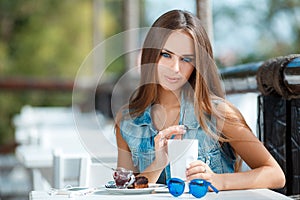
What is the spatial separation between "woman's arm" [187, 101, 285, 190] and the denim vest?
0.06 metres

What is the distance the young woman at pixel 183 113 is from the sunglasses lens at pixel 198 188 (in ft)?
0.63

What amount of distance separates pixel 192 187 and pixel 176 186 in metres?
0.05

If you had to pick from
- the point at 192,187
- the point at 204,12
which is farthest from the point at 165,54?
the point at 204,12

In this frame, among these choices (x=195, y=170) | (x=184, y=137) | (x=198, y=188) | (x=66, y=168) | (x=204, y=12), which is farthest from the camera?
(x=204, y=12)

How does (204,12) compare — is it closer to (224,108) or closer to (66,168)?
(66,168)

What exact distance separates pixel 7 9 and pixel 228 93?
72.7ft

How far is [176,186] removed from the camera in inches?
90.6

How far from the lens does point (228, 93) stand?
4.02 meters

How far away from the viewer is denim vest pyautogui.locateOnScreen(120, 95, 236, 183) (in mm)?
2652

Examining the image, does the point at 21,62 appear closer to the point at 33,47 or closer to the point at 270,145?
the point at 33,47

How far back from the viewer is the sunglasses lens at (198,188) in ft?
7.43

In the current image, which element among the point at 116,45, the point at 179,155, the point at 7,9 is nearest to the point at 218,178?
the point at 179,155

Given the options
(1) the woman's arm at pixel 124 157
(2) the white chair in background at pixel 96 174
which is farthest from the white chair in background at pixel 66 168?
(1) the woman's arm at pixel 124 157

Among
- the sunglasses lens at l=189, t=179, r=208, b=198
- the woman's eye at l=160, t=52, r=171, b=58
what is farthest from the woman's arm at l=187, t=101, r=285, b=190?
the woman's eye at l=160, t=52, r=171, b=58
